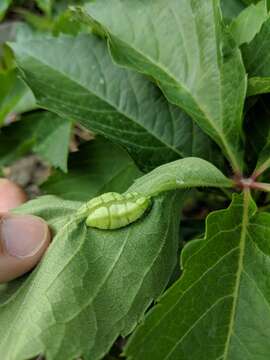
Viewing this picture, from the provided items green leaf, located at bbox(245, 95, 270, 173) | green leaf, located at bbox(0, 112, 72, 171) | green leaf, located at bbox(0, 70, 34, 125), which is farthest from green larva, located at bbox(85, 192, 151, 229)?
green leaf, located at bbox(0, 70, 34, 125)

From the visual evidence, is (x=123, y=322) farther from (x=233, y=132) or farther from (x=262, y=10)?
(x=262, y=10)

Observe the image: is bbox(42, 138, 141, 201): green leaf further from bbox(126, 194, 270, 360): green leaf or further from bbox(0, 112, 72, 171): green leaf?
bbox(126, 194, 270, 360): green leaf

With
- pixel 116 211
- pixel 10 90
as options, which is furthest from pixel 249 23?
pixel 10 90

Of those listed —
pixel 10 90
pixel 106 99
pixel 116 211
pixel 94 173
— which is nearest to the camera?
pixel 116 211

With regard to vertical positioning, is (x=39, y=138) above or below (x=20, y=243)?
below

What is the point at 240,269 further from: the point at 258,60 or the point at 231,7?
the point at 231,7

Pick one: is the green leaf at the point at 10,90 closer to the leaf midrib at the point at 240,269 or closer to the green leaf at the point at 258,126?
the green leaf at the point at 258,126
